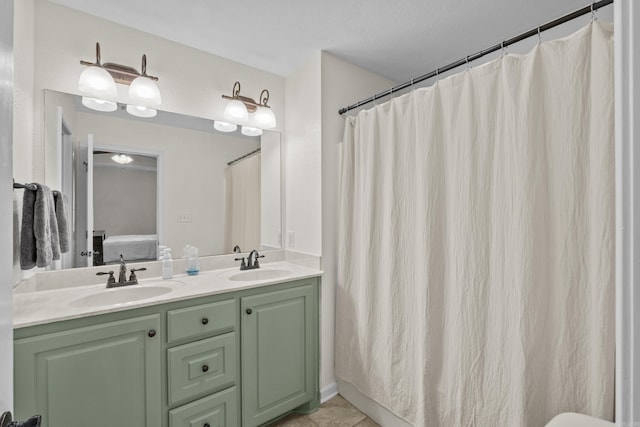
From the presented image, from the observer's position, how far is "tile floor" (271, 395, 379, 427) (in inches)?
71.9

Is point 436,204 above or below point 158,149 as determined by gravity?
below

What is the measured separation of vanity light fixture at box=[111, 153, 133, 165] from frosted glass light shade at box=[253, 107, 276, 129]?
0.90m

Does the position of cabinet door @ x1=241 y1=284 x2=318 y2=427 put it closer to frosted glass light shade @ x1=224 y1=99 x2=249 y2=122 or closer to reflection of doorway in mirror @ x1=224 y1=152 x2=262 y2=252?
reflection of doorway in mirror @ x1=224 y1=152 x2=262 y2=252

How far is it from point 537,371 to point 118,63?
2664 millimetres

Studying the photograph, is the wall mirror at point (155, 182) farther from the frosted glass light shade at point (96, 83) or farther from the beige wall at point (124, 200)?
the frosted glass light shade at point (96, 83)

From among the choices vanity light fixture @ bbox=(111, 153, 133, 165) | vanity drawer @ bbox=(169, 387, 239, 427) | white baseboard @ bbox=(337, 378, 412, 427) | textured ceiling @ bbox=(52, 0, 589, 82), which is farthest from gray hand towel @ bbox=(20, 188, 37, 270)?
white baseboard @ bbox=(337, 378, 412, 427)

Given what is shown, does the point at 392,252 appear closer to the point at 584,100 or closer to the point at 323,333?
the point at 323,333

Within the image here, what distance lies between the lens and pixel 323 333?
81.4 inches

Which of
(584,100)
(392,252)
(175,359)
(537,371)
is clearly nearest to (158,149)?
(175,359)

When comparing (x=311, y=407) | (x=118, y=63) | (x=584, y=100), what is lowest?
(x=311, y=407)

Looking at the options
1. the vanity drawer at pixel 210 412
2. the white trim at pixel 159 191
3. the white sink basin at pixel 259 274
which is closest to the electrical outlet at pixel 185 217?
the white trim at pixel 159 191

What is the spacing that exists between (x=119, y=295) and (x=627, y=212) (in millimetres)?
1950

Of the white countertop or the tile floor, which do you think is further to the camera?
the tile floor

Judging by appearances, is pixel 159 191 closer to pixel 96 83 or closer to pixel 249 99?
pixel 96 83
